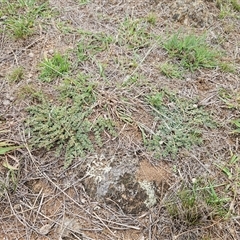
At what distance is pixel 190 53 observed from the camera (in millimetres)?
2385

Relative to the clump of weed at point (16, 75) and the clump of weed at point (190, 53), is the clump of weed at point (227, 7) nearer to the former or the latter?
the clump of weed at point (190, 53)

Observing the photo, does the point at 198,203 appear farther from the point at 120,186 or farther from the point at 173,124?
the point at 173,124

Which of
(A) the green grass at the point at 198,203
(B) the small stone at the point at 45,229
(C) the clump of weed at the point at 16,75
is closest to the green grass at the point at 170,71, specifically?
(A) the green grass at the point at 198,203

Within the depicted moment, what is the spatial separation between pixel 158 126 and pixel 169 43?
2.43ft

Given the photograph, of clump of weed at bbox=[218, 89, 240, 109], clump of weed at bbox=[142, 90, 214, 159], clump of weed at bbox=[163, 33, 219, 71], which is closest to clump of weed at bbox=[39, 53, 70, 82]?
clump of weed at bbox=[142, 90, 214, 159]

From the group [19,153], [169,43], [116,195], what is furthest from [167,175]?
[169,43]

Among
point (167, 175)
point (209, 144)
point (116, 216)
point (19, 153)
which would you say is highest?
point (209, 144)

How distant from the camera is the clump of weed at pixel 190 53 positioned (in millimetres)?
2359

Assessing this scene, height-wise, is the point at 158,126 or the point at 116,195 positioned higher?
the point at 158,126

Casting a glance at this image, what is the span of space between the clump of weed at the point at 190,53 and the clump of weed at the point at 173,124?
362mm

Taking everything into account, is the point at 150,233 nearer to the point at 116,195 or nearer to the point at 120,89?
the point at 116,195

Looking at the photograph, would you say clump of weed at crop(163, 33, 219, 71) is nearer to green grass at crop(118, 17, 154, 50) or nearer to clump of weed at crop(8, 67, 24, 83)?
green grass at crop(118, 17, 154, 50)

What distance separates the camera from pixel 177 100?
213 centimetres

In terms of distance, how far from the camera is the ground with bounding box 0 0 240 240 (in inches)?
67.2
